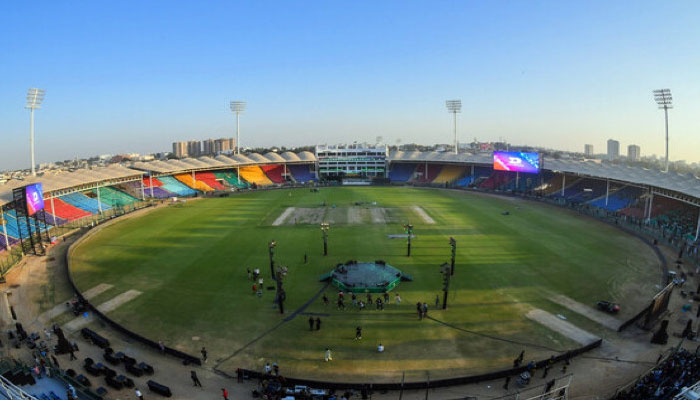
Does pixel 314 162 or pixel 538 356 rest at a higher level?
pixel 314 162

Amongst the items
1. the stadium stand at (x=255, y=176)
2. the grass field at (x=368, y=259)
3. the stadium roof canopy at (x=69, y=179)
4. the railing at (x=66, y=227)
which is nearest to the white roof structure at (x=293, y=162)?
the stadium roof canopy at (x=69, y=179)

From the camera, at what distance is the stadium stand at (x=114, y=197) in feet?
210

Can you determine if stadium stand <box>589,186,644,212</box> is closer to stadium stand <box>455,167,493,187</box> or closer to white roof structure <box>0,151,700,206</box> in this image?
white roof structure <box>0,151,700,206</box>

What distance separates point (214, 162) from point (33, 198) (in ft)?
163

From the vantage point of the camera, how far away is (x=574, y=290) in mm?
28281

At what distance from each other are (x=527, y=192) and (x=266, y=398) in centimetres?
6645

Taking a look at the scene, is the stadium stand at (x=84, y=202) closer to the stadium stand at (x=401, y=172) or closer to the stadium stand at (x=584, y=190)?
the stadium stand at (x=401, y=172)

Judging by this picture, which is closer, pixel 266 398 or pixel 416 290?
pixel 266 398

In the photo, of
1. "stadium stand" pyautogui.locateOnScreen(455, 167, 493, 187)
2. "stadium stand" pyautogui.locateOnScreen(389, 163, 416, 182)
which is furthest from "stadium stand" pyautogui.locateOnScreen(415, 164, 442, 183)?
"stadium stand" pyautogui.locateOnScreen(455, 167, 493, 187)

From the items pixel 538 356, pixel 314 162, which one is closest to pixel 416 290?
pixel 538 356

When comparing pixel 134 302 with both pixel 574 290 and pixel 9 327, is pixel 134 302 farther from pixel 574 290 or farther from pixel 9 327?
pixel 574 290

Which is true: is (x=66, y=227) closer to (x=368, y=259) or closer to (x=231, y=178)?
(x=368, y=259)

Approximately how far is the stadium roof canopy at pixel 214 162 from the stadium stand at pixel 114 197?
6924 millimetres

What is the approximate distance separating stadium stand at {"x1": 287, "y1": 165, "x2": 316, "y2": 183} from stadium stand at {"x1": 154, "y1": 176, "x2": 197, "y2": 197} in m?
28.0
